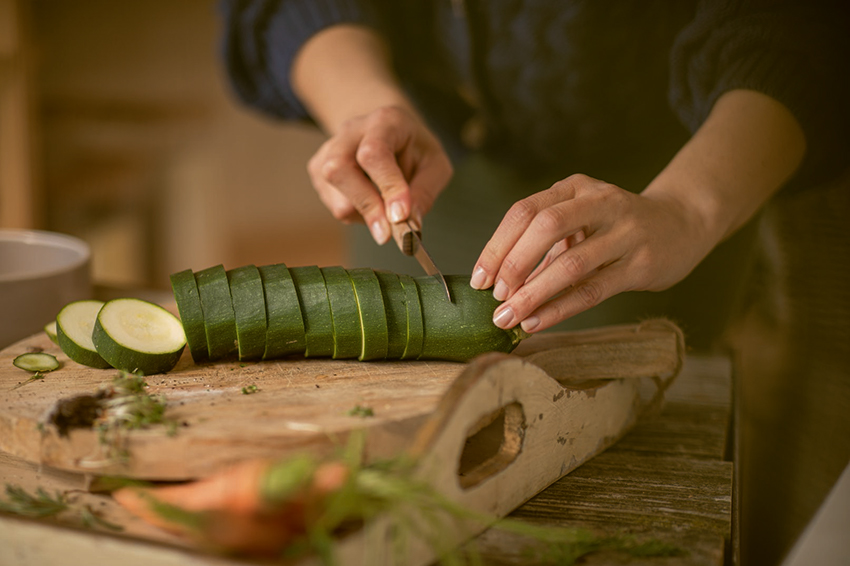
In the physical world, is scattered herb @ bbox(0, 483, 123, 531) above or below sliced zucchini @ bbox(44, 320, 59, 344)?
below

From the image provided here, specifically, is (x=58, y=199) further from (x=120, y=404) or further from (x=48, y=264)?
(x=120, y=404)

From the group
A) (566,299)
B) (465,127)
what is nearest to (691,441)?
(566,299)

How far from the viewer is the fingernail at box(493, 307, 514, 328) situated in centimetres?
157

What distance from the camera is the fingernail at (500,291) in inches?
61.9

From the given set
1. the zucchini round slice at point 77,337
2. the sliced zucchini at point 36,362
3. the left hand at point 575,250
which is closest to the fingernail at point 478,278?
the left hand at point 575,250

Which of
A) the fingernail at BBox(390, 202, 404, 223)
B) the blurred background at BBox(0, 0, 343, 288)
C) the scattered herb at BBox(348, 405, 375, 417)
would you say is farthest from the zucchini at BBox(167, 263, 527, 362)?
the blurred background at BBox(0, 0, 343, 288)

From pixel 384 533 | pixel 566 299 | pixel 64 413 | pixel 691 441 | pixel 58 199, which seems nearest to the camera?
pixel 384 533

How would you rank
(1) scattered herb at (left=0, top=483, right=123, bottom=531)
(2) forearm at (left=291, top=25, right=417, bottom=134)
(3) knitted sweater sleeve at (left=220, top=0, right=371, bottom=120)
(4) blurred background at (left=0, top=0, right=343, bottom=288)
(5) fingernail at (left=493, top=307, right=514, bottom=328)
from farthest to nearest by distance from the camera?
(4) blurred background at (left=0, top=0, right=343, bottom=288) → (3) knitted sweater sleeve at (left=220, top=0, right=371, bottom=120) → (2) forearm at (left=291, top=25, right=417, bottom=134) → (5) fingernail at (left=493, top=307, right=514, bottom=328) → (1) scattered herb at (left=0, top=483, right=123, bottom=531)

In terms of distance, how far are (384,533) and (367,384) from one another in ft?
1.58

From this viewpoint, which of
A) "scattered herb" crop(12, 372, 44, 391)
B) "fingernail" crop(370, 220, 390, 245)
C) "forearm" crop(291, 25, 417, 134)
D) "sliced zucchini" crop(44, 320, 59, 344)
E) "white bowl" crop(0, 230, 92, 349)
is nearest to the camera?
"scattered herb" crop(12, 372, 44, 391)

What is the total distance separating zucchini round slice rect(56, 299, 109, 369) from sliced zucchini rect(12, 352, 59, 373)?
4cm

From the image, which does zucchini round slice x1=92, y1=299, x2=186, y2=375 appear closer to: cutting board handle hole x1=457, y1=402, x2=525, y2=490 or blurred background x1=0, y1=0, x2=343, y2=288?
cutting board handle hole x1=457, y1=402, x2=525, y2=490

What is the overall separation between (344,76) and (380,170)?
0.72m

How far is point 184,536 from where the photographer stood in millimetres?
1101
